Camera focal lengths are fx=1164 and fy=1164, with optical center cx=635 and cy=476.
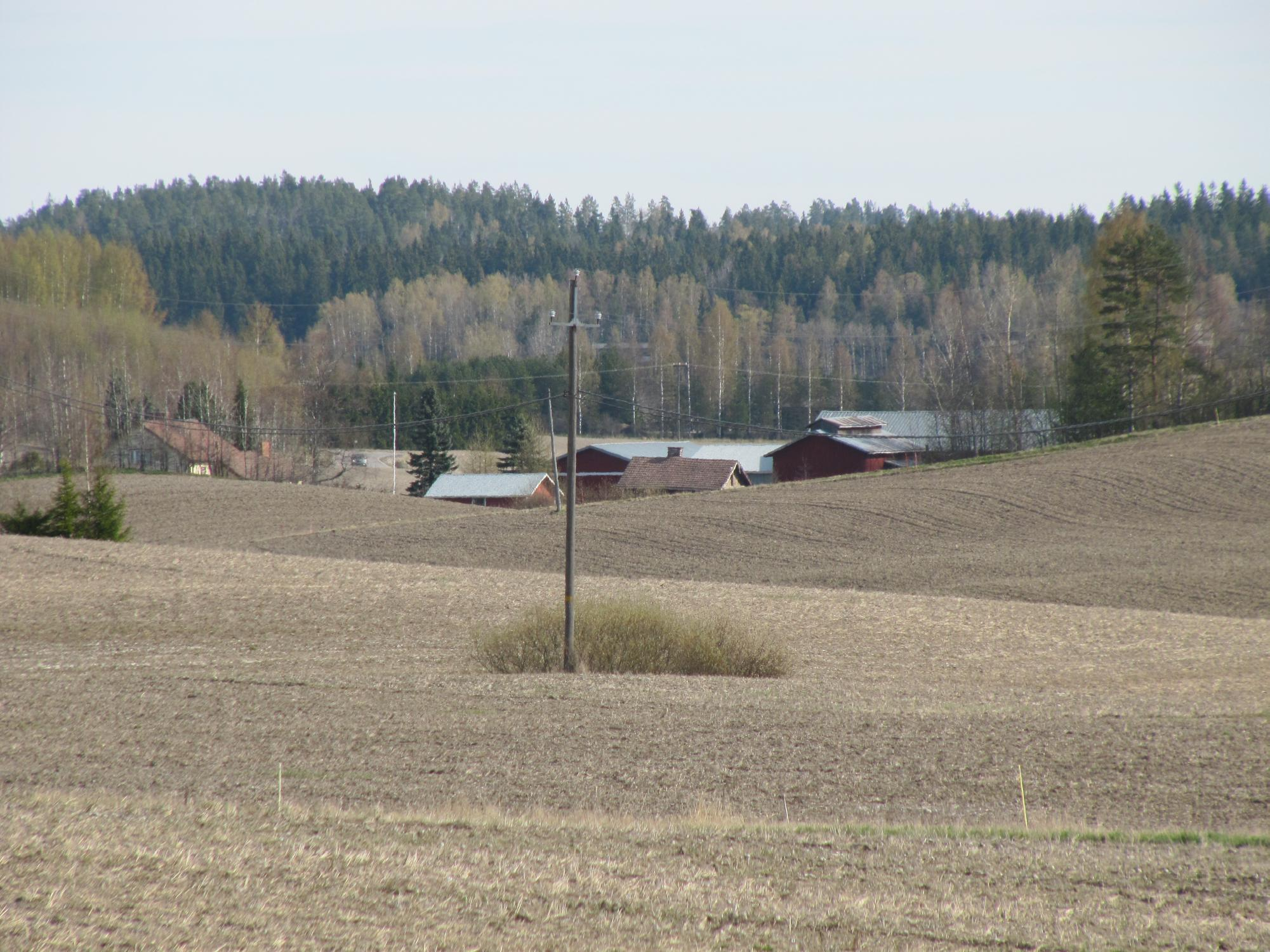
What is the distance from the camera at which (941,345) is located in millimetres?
105062

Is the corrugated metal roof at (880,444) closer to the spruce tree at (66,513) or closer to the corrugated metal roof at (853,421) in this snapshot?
the corrugated metal roof at (853,421)

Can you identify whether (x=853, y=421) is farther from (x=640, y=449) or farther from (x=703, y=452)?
(x=640, y=449)

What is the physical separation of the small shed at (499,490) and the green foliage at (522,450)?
244 inches

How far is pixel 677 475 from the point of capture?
6806cm

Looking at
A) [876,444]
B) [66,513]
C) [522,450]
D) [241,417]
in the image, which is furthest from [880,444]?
[66,513]

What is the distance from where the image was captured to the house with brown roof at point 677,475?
66625 mm

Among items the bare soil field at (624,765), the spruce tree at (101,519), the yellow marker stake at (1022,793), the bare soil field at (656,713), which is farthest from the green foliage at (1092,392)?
the yellow marker stake at (1022,793)

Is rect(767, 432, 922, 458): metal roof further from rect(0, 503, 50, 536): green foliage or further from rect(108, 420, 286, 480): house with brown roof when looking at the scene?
rect(0, 503, 50, 536): green foliage

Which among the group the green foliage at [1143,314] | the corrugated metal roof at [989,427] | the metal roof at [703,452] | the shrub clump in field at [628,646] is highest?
the green foliage at [1143,314]

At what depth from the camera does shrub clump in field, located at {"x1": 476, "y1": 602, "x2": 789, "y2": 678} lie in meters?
18.7

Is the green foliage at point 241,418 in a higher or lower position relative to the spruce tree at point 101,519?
higher

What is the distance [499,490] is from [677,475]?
36.6ft

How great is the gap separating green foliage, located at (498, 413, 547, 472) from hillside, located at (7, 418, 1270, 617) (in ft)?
75.1

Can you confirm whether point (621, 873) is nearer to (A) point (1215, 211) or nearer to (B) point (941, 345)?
(B) point (941, 345)
